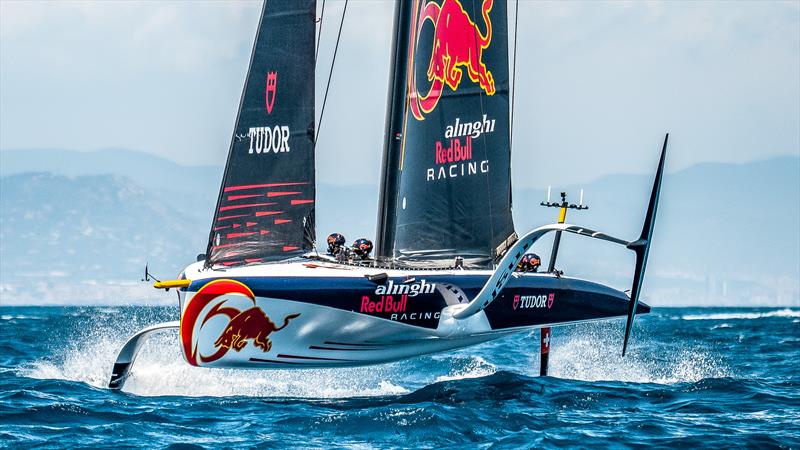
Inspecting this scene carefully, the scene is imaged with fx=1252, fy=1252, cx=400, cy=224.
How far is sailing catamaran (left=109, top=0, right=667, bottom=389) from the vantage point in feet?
61.0

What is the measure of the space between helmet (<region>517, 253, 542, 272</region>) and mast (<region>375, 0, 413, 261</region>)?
2.30 meters

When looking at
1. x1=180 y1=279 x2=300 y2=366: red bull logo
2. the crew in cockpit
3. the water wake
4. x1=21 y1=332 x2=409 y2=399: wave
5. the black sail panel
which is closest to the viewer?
x1=180 y1=279 x2=300 y2=366: red bull logo

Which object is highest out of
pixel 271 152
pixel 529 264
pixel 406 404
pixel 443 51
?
pixel 443 51

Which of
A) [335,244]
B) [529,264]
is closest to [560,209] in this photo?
[529,264]

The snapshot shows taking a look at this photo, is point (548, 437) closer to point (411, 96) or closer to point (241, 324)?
point (241, 324)

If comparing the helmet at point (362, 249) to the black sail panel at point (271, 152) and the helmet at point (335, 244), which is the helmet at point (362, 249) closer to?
the helmet at point (335, 244)

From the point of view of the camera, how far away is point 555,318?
69.0ft

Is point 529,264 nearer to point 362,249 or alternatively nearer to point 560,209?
point 560,209

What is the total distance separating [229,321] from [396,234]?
11.5 ft

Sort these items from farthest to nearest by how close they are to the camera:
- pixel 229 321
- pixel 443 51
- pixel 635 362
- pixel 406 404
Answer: pixel 635 362, pixel 443 51, pixel 229 321, pixel 406 404

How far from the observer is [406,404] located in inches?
713

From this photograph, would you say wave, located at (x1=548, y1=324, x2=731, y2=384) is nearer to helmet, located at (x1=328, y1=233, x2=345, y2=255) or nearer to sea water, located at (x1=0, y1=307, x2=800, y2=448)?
sea water, located at (x1=0, y1=307, x2=800, y2=448)

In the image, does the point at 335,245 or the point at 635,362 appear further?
the point at 635,362

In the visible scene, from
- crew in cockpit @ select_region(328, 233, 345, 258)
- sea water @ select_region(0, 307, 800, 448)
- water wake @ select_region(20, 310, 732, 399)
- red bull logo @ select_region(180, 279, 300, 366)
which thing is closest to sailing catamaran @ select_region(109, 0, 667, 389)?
red bull logo @ select_region(180, 279, 300, 366)
